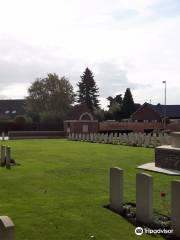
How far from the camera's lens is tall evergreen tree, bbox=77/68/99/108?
318 feet

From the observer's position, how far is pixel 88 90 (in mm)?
97062

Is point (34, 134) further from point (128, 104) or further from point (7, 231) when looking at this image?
point (7, 231)

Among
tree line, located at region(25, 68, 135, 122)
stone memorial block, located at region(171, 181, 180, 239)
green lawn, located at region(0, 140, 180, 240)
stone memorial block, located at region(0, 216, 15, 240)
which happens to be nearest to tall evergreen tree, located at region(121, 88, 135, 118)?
tree line, located at region(25, 68, 135, 122)

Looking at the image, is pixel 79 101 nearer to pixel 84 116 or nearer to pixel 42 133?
pixel 84 116

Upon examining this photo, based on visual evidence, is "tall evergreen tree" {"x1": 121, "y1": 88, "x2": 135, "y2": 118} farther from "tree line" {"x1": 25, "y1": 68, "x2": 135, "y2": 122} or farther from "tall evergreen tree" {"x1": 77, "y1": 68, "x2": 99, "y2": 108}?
"tall evergreen tree" {"x1": 77, "y1": 68, "x2": 99, "y2": 108}

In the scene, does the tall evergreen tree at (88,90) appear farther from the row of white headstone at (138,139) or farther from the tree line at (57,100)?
the row of white headstone at (138,139)

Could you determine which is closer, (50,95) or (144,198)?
(144,198)

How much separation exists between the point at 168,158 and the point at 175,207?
367 inches

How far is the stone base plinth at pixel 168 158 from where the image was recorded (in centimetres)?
1580

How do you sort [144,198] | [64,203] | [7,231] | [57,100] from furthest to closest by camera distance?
[57,100], [64,203], [144,198], [7,231]

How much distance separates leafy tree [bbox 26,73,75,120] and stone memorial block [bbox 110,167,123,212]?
76680 mm

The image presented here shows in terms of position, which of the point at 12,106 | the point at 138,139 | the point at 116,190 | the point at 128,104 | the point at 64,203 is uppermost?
the point at 12,106

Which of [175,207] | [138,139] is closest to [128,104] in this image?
[138,139]

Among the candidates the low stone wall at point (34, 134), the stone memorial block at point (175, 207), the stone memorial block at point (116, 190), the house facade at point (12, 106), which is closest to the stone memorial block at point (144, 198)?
the stone memorial block at point (175, 207)
